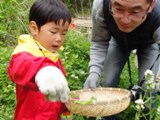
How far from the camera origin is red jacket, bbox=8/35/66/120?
6.29 feet

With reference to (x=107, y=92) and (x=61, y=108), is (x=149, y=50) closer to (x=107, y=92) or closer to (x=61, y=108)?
(x=107, y=92)

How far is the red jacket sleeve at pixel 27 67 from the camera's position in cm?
190

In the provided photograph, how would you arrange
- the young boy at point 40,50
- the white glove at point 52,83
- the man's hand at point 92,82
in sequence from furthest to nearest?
the man's hand at point 92,82, the young boy at point 40,50, the white glove at point 52,83

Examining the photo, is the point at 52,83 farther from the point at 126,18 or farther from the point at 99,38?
the point at 99,38

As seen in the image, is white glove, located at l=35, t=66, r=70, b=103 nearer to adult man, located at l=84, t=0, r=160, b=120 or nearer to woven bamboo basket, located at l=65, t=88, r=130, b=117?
woven bamboo basket, located at l=65, t=88, r=130, b=117

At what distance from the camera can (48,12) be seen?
7.38 ft

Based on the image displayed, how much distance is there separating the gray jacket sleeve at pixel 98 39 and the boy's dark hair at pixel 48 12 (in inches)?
23.8

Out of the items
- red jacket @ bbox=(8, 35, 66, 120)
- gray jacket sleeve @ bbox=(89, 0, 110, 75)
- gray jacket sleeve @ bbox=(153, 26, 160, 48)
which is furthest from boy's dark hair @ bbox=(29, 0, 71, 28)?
A: gray jacket sleeve @ bbox=(153, 26, 160, 48)

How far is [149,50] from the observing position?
3203 millimetres

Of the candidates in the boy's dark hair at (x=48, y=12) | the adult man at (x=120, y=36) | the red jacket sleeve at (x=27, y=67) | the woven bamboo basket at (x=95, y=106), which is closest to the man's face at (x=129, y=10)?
the adult man at (x=120, y=36)

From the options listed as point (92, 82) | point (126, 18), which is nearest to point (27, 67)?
point (126, 18)

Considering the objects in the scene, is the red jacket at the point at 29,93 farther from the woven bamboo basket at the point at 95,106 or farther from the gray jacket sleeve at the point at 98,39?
the gray jacket sleeve at the point at 98,39

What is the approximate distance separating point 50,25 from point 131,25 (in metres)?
0.56

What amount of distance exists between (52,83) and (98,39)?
4.65ft
